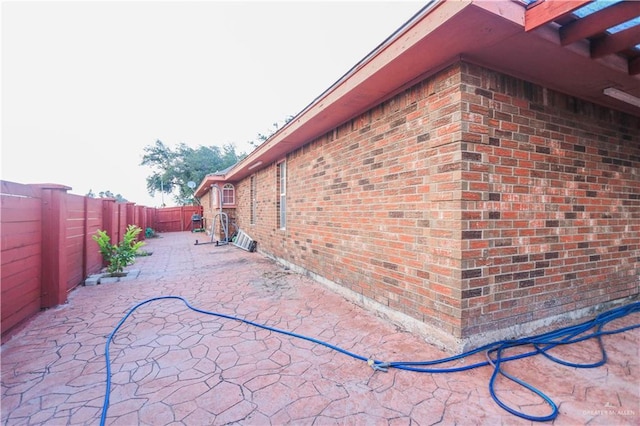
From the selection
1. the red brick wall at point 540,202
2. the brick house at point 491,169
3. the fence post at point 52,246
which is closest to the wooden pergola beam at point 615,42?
the brick house at point 491,169

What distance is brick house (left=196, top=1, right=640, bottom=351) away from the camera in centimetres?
210

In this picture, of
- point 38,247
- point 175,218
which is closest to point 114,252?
point 38,247

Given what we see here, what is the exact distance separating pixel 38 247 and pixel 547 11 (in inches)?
220

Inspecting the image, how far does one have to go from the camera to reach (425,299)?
258 centimetres

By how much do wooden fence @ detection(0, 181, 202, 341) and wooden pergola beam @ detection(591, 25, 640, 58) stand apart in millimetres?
5582

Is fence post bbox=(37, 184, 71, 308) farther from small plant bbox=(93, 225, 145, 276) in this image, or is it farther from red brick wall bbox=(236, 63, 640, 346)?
red brick wall bbox=(236, 63, 640, 346)

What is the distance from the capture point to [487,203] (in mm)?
2324

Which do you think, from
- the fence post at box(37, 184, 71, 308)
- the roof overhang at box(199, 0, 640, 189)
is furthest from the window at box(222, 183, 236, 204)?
the roof overhang at box(199, 0, 640, 189)

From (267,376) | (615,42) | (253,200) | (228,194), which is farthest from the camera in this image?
(228,194)

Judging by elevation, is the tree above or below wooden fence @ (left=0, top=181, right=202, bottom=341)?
above

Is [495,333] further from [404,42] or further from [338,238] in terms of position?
[404,42]

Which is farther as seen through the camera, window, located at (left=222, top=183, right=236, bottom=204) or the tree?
the tree

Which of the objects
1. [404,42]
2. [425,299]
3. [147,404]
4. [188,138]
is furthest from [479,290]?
[188,138]

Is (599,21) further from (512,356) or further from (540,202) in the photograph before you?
(512,356)
